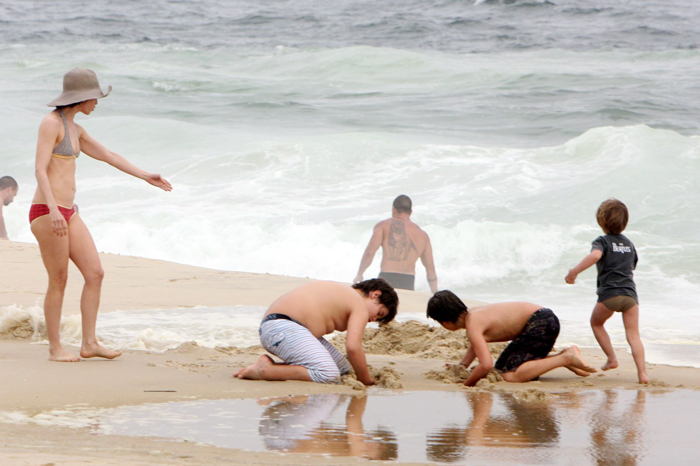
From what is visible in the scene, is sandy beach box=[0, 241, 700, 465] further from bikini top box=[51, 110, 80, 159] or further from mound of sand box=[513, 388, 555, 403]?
Answer: bikini top box=[51, 110, 80, 159]

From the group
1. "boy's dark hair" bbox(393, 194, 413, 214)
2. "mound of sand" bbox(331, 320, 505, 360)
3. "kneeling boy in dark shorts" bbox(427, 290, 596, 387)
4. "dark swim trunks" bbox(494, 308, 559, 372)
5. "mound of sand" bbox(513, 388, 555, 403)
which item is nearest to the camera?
"mound of sand" bbox(513, 388, 555, 403)

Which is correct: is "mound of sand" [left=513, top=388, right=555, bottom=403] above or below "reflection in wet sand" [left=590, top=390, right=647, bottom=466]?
below

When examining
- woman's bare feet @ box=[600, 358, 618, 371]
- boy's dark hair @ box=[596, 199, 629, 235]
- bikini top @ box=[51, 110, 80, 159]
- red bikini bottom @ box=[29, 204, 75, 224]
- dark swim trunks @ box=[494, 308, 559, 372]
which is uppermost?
bikini top @ box=[51, 110, 80, 159]

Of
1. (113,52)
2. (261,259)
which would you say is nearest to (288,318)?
(261,259)

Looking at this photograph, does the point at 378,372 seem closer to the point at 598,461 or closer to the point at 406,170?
the point at 598,461

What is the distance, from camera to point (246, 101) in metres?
24.5

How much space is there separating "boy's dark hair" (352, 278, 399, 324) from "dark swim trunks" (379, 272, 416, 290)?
4665mm

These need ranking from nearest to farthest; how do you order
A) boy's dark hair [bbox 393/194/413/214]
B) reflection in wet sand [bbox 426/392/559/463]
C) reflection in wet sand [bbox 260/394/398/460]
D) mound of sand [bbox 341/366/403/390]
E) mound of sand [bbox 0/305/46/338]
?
reflection in wet sand [bbox 260/394/398/460] → reflection in wet sand [bbox 426/392/559/463] → mound of sand [bbox 341/366/403/390] → mound of sand [bbox 0/305/46/338] → boy's dark hair [bbox 393/194/413/214]

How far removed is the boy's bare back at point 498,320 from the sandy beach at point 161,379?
311 mm

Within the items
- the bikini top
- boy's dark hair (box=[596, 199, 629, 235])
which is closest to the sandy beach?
boy's dark hair (box=[596, 199, 629, 235])

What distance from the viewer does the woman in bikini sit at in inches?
184

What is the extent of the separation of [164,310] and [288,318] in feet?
8.05

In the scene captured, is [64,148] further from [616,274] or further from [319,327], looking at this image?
[616,274]

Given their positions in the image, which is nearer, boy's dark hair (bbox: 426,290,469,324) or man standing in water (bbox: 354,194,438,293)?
boy's dark hair (bbox: 426,290,469,324)
